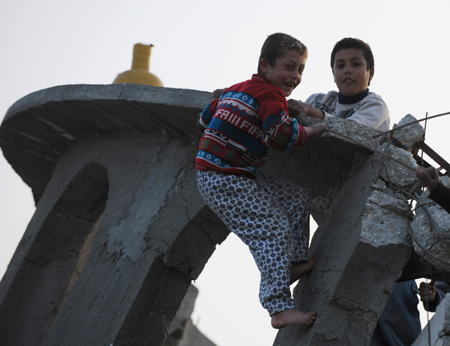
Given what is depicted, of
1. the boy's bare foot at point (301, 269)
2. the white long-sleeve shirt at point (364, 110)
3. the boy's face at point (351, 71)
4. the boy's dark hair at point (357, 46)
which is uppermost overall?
the boy's dark hair at point (357, 46)

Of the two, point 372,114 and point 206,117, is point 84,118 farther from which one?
point 372,114

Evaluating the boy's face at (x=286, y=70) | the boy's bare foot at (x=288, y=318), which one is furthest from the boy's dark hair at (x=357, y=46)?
the boy's bare foot at (x=288, y=318)

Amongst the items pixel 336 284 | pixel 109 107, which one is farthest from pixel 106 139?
pixel 336 284

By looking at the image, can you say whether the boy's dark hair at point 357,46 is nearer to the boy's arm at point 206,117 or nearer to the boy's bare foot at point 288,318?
the boy's arm at point 206,117

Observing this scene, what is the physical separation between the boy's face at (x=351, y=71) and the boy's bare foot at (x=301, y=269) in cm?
125

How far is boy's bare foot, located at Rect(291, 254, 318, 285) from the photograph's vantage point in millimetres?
4309

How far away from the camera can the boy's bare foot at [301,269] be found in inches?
170

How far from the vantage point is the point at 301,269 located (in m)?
4.32

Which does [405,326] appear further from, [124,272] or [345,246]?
[124,272]

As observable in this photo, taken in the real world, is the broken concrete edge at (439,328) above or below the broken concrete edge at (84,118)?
below

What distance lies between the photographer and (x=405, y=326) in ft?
15.7

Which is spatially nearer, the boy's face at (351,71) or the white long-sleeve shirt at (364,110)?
the white long-sleeve shirt at (364,110)

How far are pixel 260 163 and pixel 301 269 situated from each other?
2.12ft

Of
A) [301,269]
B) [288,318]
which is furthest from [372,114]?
[288,318]
